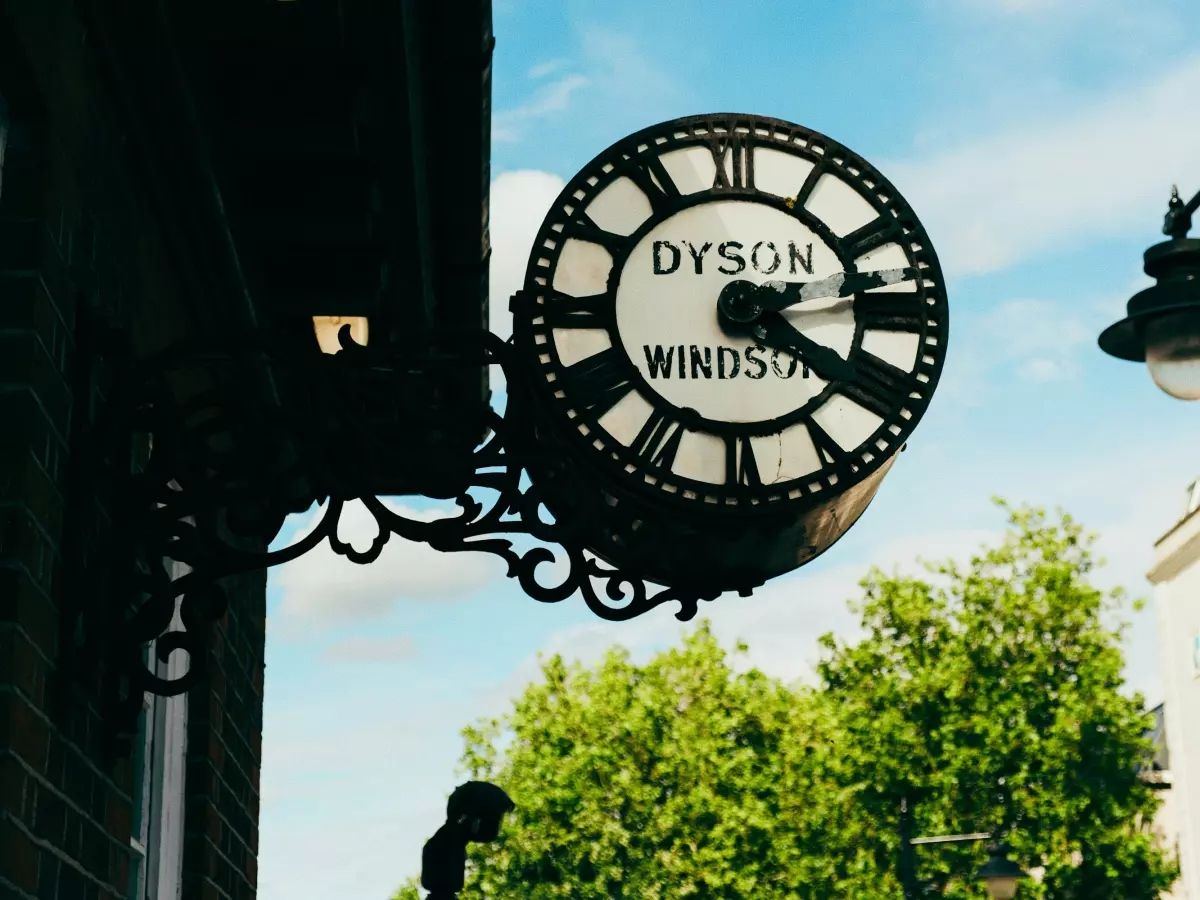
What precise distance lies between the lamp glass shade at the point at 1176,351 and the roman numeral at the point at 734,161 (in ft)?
10.3

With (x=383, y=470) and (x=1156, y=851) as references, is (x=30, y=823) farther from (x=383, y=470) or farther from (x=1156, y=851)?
(x=1156, y=851)

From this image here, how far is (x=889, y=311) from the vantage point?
11.3 feet

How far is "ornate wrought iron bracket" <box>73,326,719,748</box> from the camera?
301cm

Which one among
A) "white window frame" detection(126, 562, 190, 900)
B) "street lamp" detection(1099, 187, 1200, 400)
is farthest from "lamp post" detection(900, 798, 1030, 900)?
"white window frame" detection(126, 562, 190, 900)

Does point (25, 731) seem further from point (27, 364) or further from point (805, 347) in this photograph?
point (805, 347)

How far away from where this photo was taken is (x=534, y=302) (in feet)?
11.2

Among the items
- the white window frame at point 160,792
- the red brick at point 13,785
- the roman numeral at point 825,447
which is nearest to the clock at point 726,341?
the roman numeral at point 825,447

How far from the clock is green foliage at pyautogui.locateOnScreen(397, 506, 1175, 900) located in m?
28.8

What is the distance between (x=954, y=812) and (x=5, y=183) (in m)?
30.1

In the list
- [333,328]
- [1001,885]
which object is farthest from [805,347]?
[1001,885]

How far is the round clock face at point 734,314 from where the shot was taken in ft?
10.9

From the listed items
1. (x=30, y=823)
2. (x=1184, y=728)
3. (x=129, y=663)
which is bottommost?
(x=30, y=823)

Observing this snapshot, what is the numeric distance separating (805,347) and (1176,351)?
3.22m

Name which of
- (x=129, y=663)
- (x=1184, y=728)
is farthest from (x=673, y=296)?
(x=1184, y=728)
